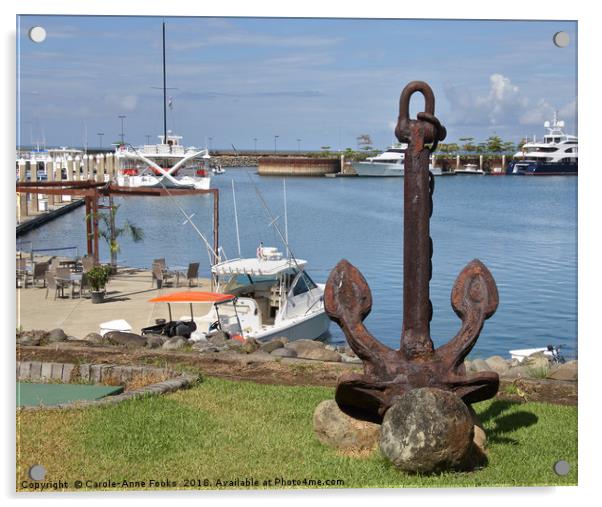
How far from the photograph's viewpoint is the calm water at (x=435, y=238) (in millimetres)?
13172

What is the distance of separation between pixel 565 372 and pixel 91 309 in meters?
9.82

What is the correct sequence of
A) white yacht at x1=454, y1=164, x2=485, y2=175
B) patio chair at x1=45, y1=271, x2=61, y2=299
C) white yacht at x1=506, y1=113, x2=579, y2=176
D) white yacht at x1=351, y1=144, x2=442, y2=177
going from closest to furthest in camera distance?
white yacht at x1=506, y1=113, x2=579, y2=176
patio chair at x1=45, y1=271, x2=61, y2=299
white yacht at x1=454, y1=164, x2=485, y2=175
white yacht at x1=351, y1=144, x2=442, y2=177

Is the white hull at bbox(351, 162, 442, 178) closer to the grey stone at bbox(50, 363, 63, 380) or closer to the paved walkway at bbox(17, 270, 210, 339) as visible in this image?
the paved walkway at bbox(17, 270, 210, 339)

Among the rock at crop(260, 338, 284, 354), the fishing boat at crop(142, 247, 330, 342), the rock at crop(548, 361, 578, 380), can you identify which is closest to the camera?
the rock at crop(548, 361, 578, 380)

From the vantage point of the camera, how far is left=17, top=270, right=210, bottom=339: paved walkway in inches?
609

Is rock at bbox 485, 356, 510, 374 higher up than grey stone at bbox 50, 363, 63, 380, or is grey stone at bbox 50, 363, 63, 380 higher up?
grey stone at bbox 50, 363, 63, 380

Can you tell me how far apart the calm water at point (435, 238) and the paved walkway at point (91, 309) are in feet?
10.6

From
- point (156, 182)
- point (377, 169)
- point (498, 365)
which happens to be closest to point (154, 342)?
point (498, 365)

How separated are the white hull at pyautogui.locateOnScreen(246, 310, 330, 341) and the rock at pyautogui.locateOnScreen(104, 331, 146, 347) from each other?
3.73 metres

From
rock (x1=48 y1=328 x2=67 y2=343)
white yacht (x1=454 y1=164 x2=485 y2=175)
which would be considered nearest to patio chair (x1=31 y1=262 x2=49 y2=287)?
rock (x1=48 y1=328 x2=67 y2=343)

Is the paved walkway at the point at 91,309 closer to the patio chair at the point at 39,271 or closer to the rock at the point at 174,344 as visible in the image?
the patio chair at the point at 39,271

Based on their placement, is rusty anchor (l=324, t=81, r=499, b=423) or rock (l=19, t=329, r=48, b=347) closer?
rusty anchor (l=324, t=81, r=499, b=423)

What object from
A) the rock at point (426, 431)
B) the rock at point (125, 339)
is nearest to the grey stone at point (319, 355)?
the rock at point (125, 339)
